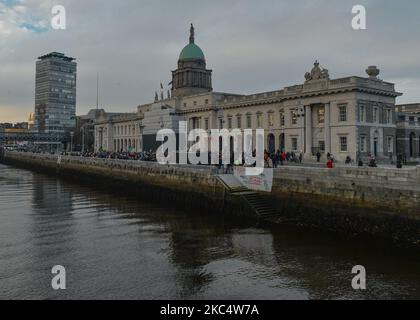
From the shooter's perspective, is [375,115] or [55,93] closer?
[375,115]

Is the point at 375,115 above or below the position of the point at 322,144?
above

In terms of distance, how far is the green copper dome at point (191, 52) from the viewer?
91.2m

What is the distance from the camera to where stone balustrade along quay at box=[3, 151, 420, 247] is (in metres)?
19.8

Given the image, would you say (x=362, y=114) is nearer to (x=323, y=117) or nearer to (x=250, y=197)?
(x=323, y=117)

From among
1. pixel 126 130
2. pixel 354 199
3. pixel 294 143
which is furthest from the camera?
pixel 126 130

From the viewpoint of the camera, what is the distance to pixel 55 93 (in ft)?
569

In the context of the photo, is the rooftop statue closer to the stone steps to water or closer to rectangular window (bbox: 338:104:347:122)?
rectangular window (bbox: 338:104:347:122)

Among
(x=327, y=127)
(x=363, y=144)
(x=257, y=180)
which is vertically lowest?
(x=257, y=180)

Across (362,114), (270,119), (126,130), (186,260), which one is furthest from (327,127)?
(126,130)

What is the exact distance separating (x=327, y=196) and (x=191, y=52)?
72917 millimetres

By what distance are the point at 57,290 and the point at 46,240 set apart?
7397 mm

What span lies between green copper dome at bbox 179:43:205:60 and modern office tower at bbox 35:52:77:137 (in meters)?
81.9

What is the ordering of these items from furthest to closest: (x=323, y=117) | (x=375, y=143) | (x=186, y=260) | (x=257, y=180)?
(x=323, y=117)
(x=375, y=143)
(x=257, y=180)
(x=186, y=260)

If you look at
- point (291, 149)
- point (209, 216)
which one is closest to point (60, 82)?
point (291, 149)
